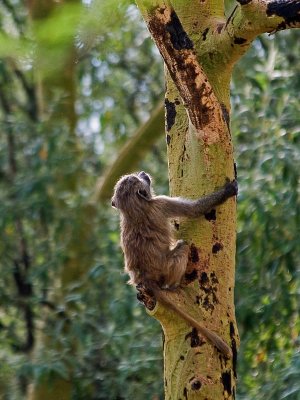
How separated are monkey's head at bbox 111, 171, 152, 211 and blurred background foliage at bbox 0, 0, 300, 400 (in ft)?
3.15

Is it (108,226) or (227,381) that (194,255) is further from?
(108,226)

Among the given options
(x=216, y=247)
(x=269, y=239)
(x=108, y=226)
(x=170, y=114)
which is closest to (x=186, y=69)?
(x=170, y=114)

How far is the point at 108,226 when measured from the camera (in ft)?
30.7

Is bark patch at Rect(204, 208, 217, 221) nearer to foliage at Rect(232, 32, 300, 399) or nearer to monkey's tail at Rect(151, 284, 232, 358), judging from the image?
monkey's tail at Rect(151, 284, 232, 358)

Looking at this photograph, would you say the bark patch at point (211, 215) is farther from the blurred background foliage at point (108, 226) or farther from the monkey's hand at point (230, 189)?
the blurred background foliage at point (108, 226)

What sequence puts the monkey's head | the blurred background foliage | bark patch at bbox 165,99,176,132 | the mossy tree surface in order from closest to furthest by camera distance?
the mossy tree surface → bark patch at bbox 165,99,176,132 → the monkey's head → the blurred background foliage

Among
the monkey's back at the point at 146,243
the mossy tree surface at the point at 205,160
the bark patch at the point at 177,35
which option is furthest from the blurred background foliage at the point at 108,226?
the bark patch at the point at 177,35

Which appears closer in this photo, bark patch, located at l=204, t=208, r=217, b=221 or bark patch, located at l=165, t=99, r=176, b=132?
bark patch, located at l=204, t=208, r=217, b=221

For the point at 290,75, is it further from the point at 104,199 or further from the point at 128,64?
the point at 128,64

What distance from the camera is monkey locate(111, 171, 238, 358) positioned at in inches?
182

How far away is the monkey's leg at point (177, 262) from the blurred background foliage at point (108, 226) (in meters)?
1.82

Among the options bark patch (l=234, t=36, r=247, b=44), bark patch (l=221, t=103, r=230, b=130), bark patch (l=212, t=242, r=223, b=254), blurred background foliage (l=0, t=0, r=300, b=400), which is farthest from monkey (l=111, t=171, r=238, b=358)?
blurred background foliage (l=0, t=0, r=300, b=400)

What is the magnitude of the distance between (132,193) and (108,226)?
3637 mm

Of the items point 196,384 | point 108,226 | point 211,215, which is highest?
point 108,226
